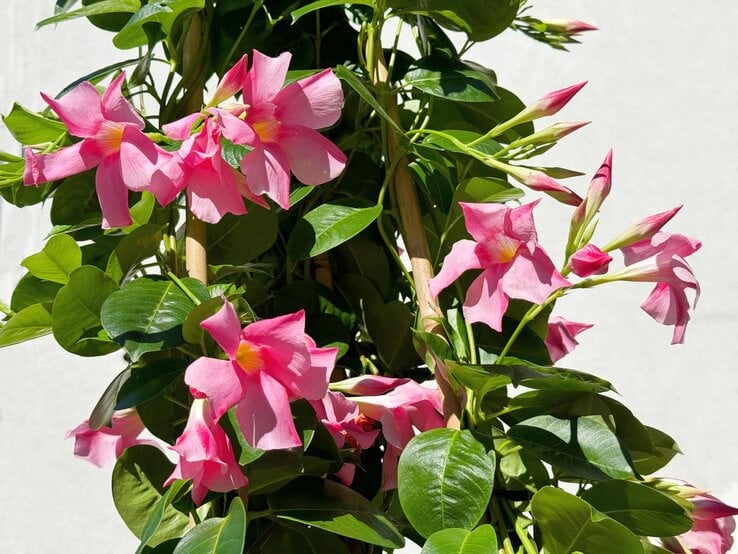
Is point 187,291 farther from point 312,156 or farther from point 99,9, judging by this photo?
point 99,9

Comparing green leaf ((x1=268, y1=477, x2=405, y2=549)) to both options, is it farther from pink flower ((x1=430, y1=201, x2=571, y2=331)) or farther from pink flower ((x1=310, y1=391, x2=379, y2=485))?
pink flower ((x1=430, y1=201, x2=571, y2=331))

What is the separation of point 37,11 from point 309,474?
1191 millimetres

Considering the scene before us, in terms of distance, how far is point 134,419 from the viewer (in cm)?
67

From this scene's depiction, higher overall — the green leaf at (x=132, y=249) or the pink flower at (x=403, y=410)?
the green leaf at (x=132, y=249)

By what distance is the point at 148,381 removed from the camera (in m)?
0.56

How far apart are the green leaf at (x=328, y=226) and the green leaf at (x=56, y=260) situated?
0.15 meters

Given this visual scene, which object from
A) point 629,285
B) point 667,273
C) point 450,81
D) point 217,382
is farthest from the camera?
point 629,285

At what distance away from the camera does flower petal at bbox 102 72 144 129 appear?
0.54 metres

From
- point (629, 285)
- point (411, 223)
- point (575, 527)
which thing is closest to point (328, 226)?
point (411, 223)

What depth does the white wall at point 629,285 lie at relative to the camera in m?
1.29

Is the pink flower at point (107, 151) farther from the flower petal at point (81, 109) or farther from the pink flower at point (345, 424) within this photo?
the pink flower at point (345, 424)

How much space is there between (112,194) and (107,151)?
0.09ft

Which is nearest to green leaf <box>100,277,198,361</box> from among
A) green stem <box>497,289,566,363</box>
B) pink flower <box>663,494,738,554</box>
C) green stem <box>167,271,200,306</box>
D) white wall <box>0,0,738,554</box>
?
green stem <box>167,271,200,306</box>

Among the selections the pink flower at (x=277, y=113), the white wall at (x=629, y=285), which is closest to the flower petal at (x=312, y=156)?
the pink flower at (x=277, y=113)
